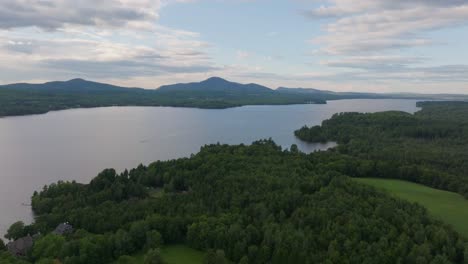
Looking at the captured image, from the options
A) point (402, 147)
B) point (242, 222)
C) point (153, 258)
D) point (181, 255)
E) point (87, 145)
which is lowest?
point (181, 255)

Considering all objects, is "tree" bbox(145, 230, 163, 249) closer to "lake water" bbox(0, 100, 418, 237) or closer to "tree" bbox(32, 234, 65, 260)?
"tree" bbox(32, 234, 65, 260)

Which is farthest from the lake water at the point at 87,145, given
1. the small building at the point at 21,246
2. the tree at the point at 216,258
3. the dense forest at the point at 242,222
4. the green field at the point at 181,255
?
the tree at the point at 216,258

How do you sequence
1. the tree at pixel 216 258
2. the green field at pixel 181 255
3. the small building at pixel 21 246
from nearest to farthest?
1. the tree at pixel 216 258
2. the green field at pixel 181 255
3. the small building at pixel 21 246

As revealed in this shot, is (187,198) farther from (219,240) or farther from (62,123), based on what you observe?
(62,123)

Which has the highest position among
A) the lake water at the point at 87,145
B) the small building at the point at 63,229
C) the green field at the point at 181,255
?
the lake water at the point at 87,145

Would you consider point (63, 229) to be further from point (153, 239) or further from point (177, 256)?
point (177, 256)

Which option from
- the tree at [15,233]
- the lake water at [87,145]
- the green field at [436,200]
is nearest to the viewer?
the tree at [15,233]

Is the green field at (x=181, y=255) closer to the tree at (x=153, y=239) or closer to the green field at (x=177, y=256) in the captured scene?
the green field at (x=177, y=256)

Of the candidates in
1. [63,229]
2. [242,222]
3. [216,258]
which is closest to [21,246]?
[63,229]
